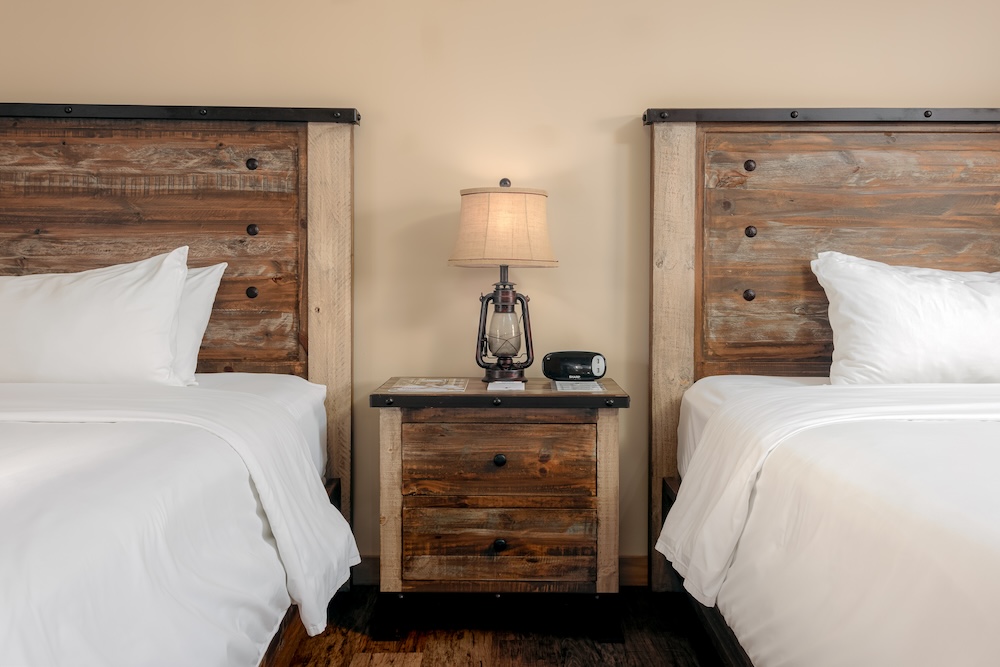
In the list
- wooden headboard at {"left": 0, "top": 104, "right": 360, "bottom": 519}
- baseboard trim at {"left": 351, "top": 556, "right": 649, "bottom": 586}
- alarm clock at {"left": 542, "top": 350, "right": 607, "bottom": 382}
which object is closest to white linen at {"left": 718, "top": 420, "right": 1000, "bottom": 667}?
alarm clock at {"left": 542, "top": 350, "right": 607, "bottom": 382}

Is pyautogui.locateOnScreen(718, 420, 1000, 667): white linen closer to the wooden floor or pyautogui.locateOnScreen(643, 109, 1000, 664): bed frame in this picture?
the wooden floor

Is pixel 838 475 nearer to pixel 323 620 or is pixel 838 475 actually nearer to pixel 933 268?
pixel 323 620

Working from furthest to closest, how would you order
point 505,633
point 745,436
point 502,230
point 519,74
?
point 519,74 < point 502,230 < point 505,633 < point 745,436

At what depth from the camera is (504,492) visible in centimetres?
215

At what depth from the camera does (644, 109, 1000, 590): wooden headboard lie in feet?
7.89

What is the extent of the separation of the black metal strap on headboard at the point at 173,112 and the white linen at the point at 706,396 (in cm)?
133

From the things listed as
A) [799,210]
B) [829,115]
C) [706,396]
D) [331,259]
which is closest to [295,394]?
[331,259]

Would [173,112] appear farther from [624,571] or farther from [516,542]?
[624,571]

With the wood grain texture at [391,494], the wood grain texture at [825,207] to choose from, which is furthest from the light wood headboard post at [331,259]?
the wood grain texture at [825,207]

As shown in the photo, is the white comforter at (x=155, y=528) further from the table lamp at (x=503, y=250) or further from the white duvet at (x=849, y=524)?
the white duvet at (x=849, y=524)

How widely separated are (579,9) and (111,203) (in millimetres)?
1586

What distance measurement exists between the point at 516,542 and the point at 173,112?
164 cm

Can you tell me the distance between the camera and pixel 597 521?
214 cm

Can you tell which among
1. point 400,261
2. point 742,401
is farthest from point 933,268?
point 400,261
